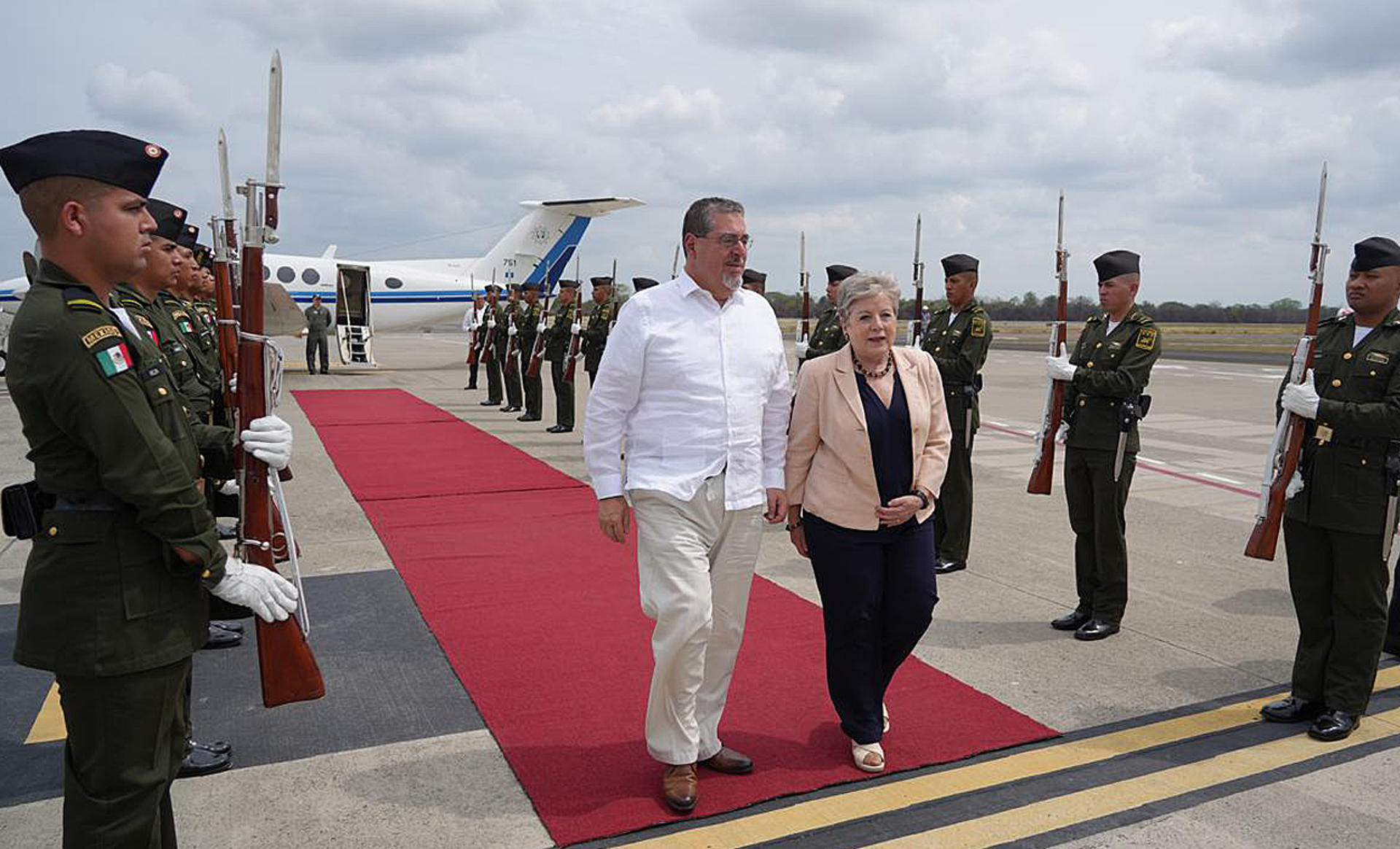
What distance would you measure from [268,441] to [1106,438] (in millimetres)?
3857

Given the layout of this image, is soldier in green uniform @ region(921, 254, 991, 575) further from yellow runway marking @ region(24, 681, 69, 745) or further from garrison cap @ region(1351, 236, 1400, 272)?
yellow runway marking @ region(24, 681, 69, 745)

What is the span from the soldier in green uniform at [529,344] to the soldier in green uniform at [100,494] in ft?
36.7

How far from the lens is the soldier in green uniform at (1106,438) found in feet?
15.4

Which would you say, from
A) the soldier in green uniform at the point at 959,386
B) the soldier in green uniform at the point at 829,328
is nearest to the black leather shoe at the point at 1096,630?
the soldier in green uniform at the point at 959,386

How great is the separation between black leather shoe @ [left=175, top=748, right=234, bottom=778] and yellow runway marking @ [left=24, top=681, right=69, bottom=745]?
56cm

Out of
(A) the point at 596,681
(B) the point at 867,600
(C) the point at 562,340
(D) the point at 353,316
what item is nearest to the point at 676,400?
(B) the point at 867,600

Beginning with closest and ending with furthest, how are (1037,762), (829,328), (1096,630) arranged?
(1037,762)
(1096,630)
(829,328)

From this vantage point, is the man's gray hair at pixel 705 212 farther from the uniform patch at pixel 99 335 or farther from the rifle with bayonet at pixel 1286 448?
the rifle with bayonet at pixel 1286 448

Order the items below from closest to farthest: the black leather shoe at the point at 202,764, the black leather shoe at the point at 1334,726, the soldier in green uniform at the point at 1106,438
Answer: the black leather shoe at the point at 202,764
the black leather shoe at the point at 1334,726
the soldier in green uniform at the point at 1106,438

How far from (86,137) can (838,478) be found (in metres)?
2.36

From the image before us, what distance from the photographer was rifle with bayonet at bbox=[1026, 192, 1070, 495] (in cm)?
515

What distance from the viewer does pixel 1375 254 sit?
374cm

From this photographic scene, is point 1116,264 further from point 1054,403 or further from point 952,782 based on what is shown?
point 952,782

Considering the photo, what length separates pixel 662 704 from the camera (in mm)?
3111
